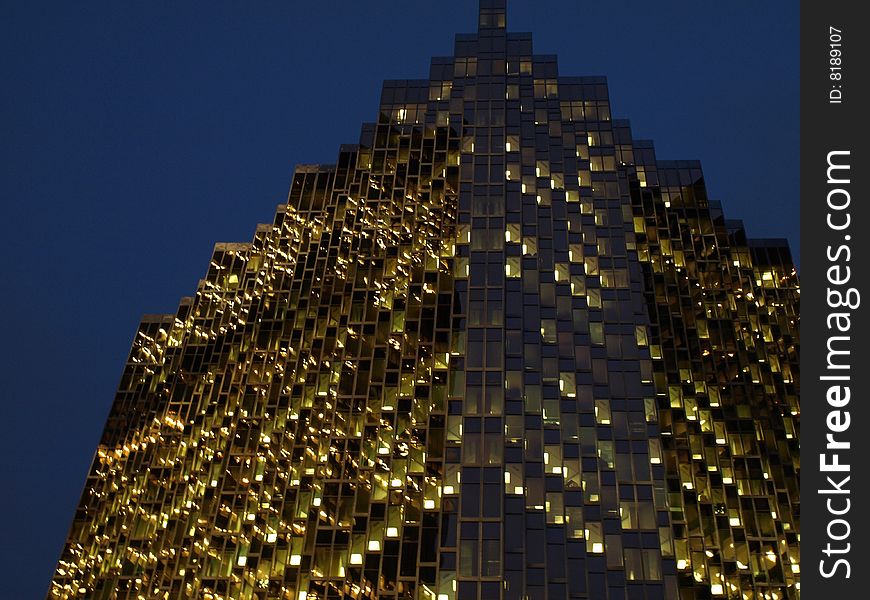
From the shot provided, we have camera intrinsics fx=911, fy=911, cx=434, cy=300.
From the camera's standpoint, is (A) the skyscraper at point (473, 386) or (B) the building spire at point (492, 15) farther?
(B) the building spire at point (492, 15)

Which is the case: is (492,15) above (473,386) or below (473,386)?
above

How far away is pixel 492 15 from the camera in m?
88.1

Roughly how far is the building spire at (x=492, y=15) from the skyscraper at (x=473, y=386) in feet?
0.81

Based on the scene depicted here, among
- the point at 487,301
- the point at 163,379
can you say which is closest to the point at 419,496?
the point at 487,301

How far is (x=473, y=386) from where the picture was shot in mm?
63188

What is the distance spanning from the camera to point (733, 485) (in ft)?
221

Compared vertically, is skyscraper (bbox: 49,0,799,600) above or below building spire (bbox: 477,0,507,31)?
below

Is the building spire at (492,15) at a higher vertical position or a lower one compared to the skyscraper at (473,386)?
higher

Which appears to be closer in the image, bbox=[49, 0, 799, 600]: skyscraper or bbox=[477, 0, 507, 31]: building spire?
bbox=[49, 0, 799, 600]: skyscraper

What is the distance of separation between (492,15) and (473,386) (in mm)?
41877

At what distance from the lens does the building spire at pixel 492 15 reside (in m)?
87.3

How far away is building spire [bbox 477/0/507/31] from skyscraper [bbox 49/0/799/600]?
246 millimetres

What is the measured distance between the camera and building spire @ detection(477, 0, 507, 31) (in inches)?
3438

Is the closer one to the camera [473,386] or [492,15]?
[473,386]
